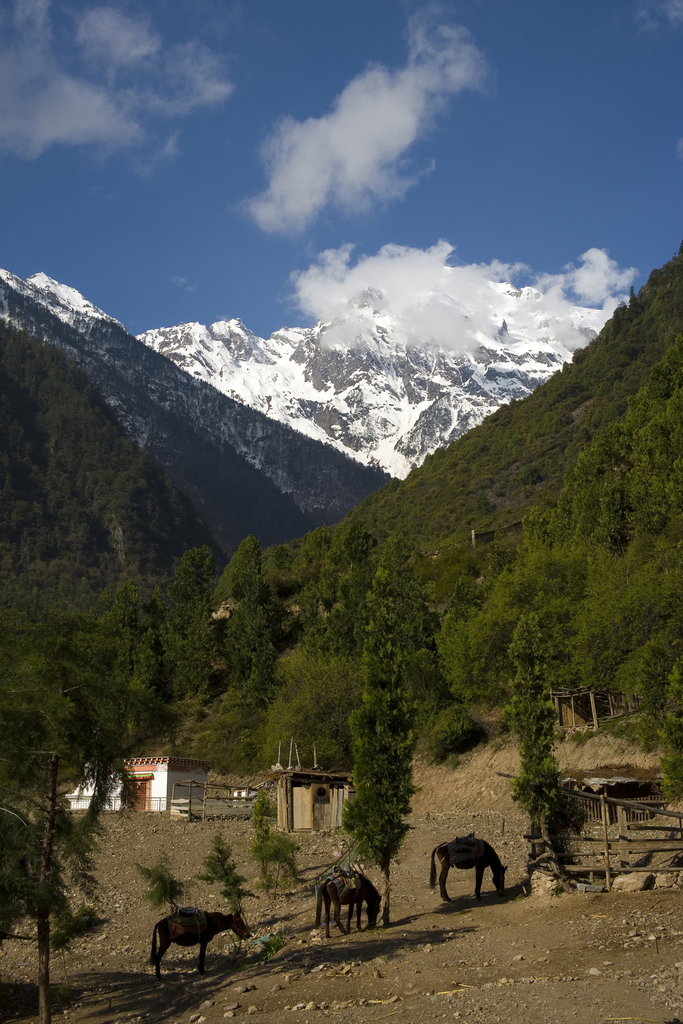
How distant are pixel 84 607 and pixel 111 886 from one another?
109127 millimetres

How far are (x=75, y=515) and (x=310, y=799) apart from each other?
148152 millimetres

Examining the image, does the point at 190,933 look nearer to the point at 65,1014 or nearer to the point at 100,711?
the point at 65,1014

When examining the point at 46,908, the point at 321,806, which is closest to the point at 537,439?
the point at 321,806

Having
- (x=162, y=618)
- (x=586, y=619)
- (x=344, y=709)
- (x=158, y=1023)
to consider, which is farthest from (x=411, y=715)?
(x=162, y=618)

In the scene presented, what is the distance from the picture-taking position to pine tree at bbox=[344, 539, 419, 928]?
720 inches

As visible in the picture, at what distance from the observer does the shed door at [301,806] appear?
3488 centimetres

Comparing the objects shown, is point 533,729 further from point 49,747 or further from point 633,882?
point 49,747

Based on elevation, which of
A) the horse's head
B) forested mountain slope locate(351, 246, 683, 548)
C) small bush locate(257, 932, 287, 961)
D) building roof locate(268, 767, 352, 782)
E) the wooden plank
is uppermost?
forested mountain slope locate(351, 246, 683, 548)

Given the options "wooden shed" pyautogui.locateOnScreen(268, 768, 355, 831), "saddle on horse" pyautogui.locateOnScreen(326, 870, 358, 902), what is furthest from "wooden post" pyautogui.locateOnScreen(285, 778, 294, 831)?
"saddle on horse" pyautogui.locateOnScreen(326, 870, 358, 902)

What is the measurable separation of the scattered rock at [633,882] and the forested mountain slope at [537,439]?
74318mm

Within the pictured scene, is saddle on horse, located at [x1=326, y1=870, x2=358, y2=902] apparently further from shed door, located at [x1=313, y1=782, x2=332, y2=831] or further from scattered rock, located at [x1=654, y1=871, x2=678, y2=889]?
shed door, located at [x1=313, y1=782, x2=332, y2=831]

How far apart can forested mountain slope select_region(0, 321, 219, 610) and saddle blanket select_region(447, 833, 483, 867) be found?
121 m

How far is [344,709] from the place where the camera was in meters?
49.9

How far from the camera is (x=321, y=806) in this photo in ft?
116
